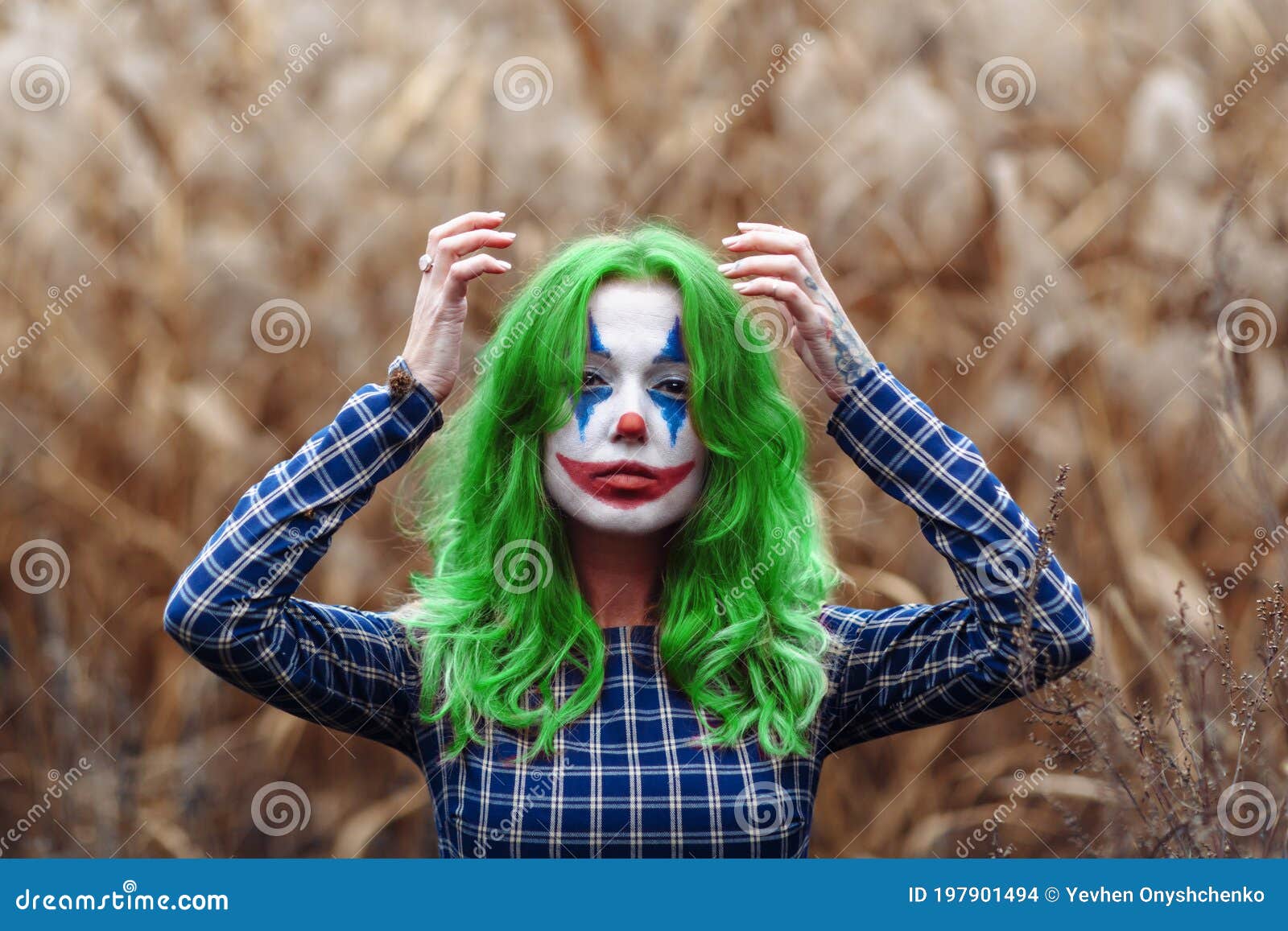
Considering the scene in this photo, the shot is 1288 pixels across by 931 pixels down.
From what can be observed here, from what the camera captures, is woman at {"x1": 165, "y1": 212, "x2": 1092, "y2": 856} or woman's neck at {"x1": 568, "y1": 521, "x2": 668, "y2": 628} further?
woman's neck at {"x1": 568, "y1": 521, "x2": 668, "y2": 628}

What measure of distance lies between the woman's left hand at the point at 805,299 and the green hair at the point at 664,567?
0.26 ft

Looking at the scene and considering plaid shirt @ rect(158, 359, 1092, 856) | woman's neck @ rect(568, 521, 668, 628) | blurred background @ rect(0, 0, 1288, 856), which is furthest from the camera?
blurred background @ rect(0, 0, 1288, 856)

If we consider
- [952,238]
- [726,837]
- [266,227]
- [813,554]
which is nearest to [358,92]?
[266,227]

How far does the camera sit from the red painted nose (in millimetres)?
1159

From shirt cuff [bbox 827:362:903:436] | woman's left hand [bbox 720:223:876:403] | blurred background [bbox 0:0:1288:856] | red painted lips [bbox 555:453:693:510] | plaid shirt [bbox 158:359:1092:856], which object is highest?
blurred background [bbox 0:0:1288:856]

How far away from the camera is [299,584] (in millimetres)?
1135

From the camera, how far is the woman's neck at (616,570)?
4.05 ft

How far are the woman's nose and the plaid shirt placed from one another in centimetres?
16

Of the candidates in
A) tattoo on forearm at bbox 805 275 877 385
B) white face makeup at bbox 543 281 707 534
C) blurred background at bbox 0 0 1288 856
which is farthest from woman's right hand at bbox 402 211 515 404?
blurred background at bbox 0 0 1288 856

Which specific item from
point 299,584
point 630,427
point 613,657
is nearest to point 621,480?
point 630,427

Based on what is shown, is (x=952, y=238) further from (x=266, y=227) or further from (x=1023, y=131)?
(x=266, y=227)

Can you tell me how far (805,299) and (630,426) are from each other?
0.61 ft

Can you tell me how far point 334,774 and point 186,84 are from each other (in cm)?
94

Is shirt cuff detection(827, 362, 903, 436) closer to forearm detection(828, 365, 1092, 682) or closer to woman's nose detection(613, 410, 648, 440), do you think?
forearm detection(828, 365, 1092, 682)
